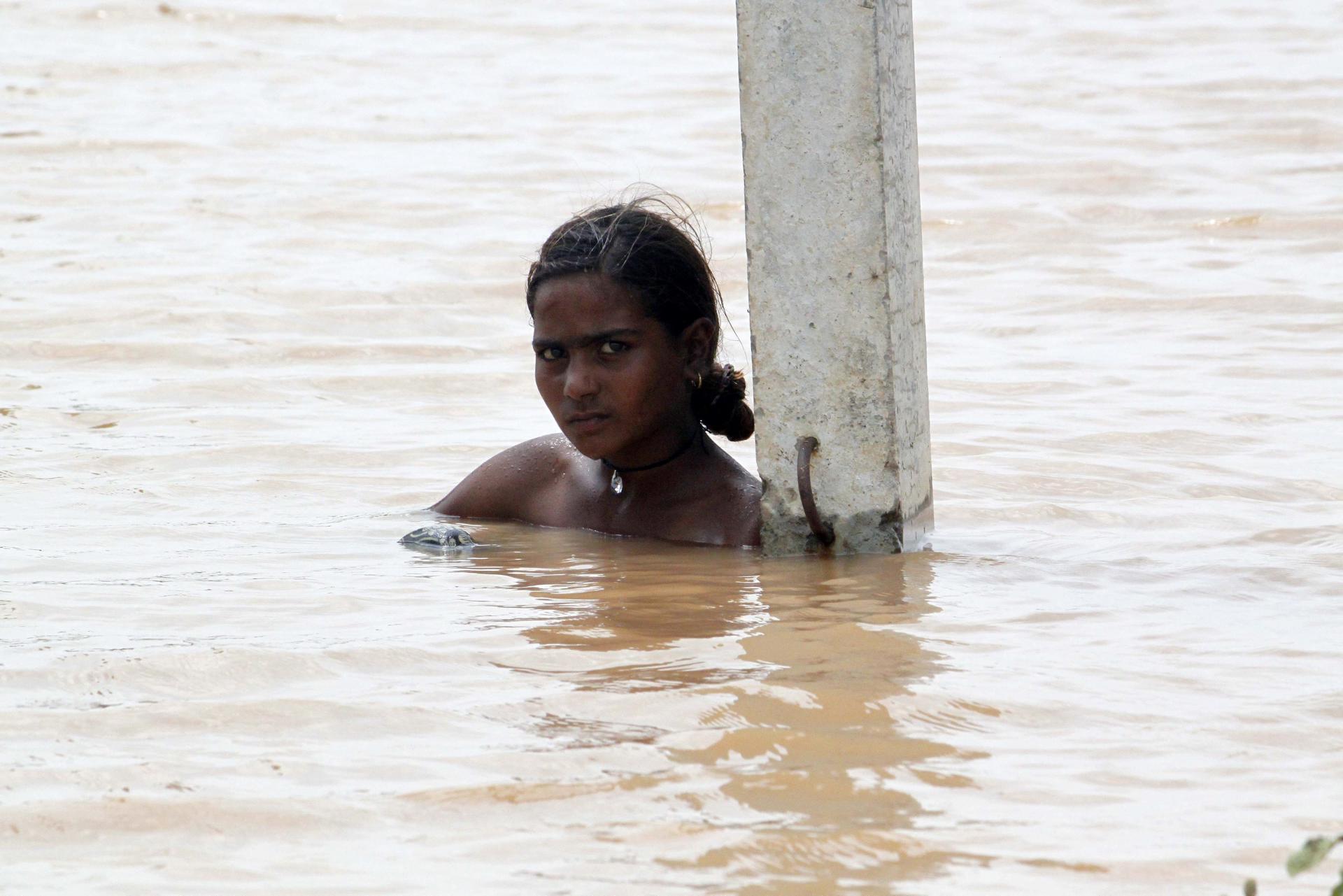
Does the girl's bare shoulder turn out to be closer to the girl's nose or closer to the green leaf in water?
the girl's nose

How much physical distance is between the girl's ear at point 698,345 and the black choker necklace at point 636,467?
0.60 ft

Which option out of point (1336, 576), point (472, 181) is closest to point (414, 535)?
point (1336, 576)

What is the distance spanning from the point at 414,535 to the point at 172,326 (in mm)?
3238

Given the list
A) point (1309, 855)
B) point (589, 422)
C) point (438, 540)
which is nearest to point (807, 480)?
point (589, 422)

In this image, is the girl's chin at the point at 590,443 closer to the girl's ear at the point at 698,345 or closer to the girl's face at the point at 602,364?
the girl's face at the point at 602,364

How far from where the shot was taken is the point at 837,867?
102 inches

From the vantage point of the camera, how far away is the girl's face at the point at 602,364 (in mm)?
4660

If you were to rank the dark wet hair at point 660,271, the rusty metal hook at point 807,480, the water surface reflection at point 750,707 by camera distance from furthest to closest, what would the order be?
the dark wet hair at point 660,271, the rusty metal hook at point 807,480, the water surface reflection at point 750,707

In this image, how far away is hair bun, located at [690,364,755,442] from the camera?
4.86 m

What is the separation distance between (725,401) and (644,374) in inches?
11.0

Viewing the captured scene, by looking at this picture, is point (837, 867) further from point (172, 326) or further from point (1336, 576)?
point (172, 326)

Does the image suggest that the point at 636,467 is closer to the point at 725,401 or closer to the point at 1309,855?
the point at 725,401

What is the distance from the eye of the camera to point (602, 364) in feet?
15.4

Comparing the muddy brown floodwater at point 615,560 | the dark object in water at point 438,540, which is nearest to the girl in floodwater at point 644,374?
the muddy brown floodwater at point 615,560
